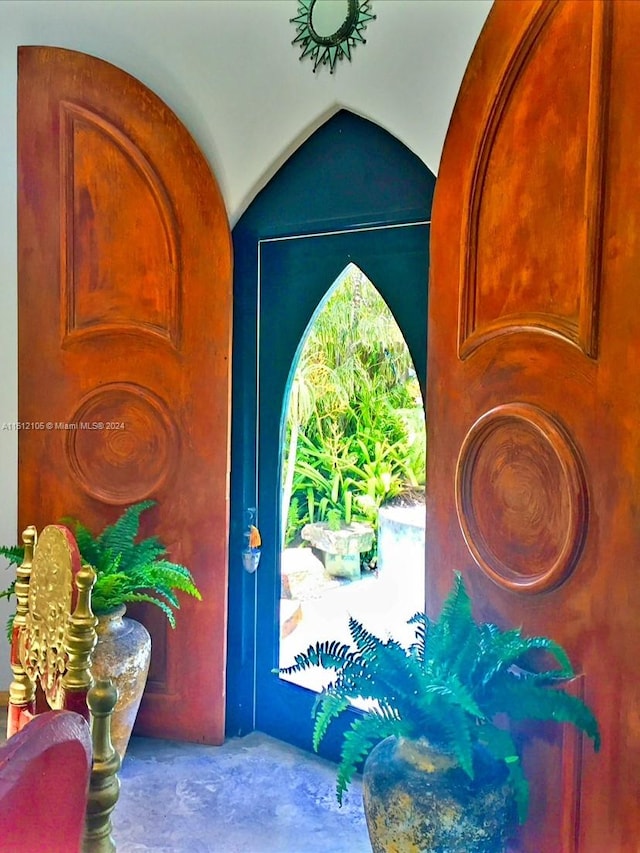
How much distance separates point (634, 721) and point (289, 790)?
128 cm

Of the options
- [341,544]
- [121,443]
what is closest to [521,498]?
[341,544]

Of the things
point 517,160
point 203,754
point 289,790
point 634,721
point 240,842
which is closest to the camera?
point 634,721

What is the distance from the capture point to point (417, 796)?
1510 millimetres

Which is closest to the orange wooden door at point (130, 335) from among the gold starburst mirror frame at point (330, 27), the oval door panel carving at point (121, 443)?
the oval door panel carving at point (121, 443)

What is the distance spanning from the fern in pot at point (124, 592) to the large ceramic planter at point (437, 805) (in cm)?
99

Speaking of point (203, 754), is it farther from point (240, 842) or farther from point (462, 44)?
point (462, 44)

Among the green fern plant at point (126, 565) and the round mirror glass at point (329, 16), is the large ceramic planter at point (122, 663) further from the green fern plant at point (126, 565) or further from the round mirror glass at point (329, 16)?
the round mirror glass at point (329, 16)

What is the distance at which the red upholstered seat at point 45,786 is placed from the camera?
930 mm

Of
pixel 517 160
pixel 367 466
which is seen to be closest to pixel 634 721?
pixel 367 466

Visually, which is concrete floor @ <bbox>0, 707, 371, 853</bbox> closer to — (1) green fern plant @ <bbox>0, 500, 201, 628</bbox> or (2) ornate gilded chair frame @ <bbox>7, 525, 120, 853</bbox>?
(1) green fern plant @ <bbox>0, 500, 201, 628</bbox>

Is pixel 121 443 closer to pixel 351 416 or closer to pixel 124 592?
pixel 124 592

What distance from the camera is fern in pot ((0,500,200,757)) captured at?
2.20 meters

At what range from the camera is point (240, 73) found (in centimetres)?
225

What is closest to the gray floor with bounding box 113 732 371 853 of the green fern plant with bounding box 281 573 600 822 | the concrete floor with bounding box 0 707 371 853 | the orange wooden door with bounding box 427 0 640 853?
the concrete floor with bounding box 0 707 371 853
